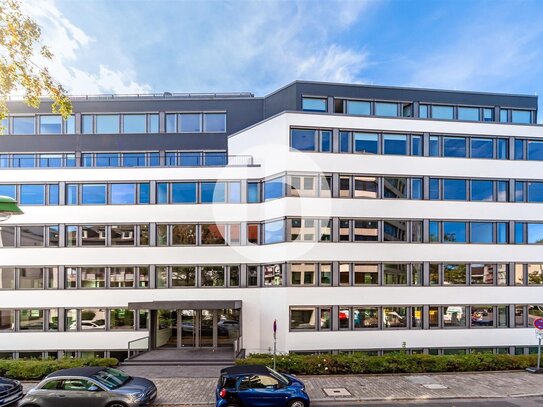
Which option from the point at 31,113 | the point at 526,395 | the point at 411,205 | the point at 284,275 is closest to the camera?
the point at 526,395

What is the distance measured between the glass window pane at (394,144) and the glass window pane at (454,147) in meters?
2.62

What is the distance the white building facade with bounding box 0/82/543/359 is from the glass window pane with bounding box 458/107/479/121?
6.01 feet

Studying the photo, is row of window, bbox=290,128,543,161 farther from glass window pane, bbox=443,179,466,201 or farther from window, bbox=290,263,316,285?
window, bbox=290,263,316,285

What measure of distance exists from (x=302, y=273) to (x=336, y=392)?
697 cm

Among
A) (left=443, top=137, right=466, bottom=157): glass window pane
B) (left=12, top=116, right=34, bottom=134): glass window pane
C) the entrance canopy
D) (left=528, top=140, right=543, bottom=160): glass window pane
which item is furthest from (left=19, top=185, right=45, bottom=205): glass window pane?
(left=528, top=140, right=543, bottom=160): glass window pane

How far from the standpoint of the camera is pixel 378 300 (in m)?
20.3

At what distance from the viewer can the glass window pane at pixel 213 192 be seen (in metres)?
21.8

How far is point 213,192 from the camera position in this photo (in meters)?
21.8

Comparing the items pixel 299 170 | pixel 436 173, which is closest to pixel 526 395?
pixel 436 173

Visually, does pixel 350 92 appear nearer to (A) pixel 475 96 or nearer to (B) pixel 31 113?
(A) pixel 475 96

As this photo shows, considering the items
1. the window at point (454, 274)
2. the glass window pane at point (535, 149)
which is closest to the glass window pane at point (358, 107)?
the glass window pane at point (535, 149)

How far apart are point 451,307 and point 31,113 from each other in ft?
98.3

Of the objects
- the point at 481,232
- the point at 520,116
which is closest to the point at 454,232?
the point at 481,232

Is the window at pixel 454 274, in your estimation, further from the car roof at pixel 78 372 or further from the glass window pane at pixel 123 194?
the glass window pane at pixel 123 194
